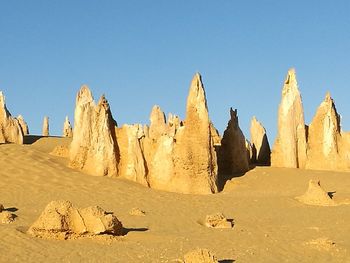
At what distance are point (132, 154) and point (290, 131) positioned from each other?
8.92 metres

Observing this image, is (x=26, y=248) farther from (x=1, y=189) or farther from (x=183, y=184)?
(x=183, y=184)

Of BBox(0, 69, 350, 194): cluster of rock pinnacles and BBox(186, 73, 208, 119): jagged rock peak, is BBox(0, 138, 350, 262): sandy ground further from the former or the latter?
BBox(186, 73, 208, 119): jagged rock peak

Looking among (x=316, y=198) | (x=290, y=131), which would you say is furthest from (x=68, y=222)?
(x=290, y=131)

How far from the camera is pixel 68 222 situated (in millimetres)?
11102

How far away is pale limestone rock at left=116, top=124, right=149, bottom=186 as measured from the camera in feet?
64.5

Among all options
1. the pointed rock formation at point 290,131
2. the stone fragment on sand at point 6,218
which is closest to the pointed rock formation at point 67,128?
the pointed rock formation at point 290,131

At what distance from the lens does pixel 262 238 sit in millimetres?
12398

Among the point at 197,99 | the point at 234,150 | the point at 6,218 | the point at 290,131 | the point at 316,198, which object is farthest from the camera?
the point at 290,131

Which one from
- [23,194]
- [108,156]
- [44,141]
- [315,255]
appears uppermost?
[44,141]

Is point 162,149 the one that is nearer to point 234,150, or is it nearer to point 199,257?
point 234,150

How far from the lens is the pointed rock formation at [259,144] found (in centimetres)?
2859

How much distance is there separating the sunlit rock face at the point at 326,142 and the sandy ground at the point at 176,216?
4.59ft

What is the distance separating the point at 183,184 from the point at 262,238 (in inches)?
271

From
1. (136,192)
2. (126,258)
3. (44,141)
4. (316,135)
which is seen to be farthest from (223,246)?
(44,141)
